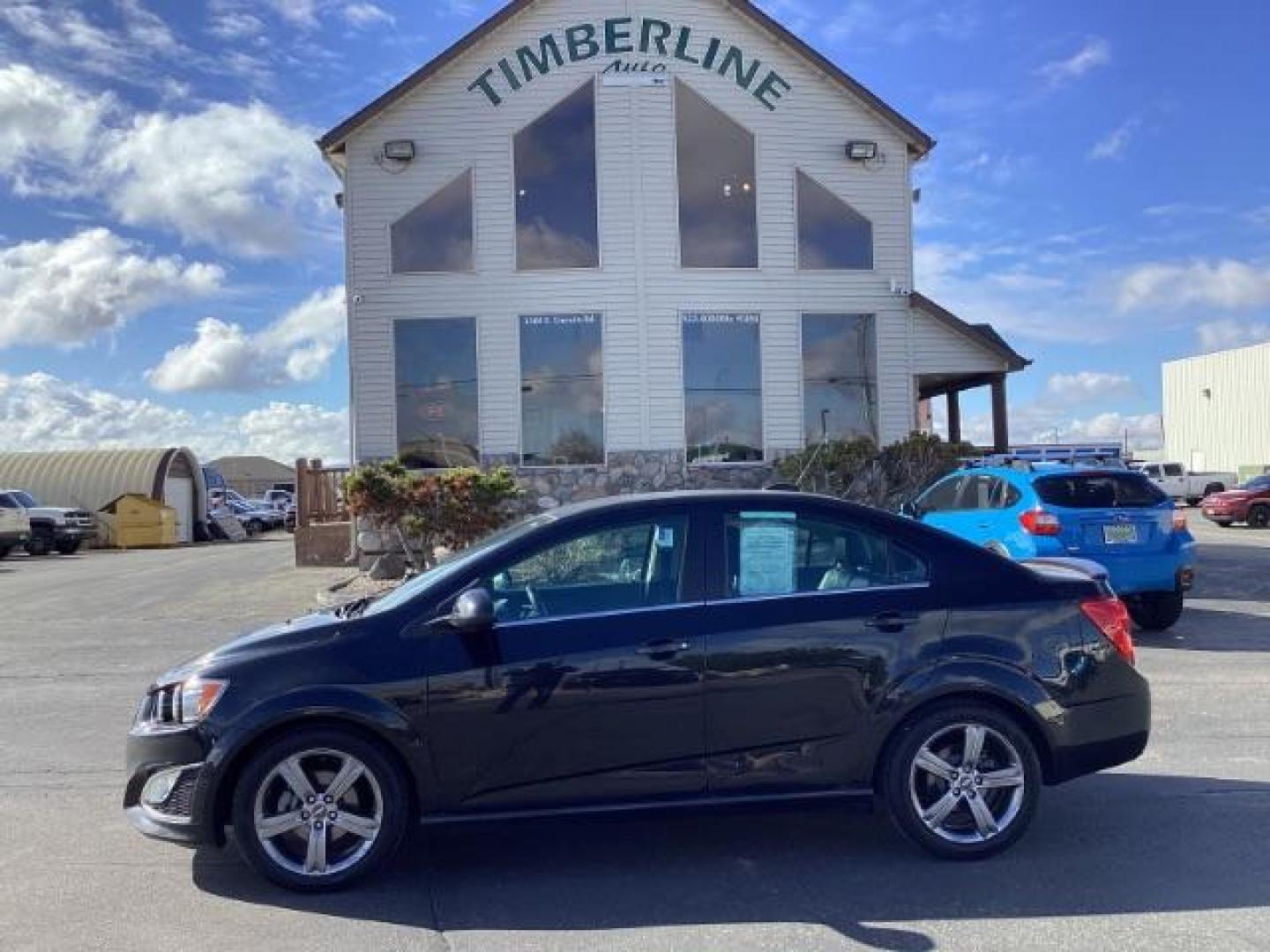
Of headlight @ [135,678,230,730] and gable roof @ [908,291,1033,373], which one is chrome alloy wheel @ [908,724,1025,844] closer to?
headlight @ [135,678,230,730]

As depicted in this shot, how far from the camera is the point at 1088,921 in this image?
14.5 feet

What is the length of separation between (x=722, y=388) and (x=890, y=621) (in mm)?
13352

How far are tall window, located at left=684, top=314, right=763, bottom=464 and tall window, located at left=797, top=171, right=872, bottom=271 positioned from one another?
1.56 metres

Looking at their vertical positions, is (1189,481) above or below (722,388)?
below

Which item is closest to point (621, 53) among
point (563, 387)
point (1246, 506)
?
point (563, 387)

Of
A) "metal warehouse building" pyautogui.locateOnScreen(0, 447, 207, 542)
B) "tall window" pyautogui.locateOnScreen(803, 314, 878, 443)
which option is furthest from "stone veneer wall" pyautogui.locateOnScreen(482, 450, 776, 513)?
"metal warehouse building" pyautogui.locateOnScreen(0, 447, 207, 542)

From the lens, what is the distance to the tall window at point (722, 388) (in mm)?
18141

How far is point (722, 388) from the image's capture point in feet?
59.8

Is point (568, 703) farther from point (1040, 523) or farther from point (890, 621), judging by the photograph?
point (1040, 523)

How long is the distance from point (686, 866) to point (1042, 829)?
5.65 ft

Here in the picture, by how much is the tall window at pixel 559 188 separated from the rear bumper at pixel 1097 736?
13.8m

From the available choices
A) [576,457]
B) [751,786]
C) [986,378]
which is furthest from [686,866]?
[986,378]

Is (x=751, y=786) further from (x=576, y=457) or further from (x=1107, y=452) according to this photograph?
(x=576, y=457)

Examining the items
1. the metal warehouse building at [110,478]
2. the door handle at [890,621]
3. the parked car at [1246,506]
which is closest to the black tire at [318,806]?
the door handle at [890,621]
